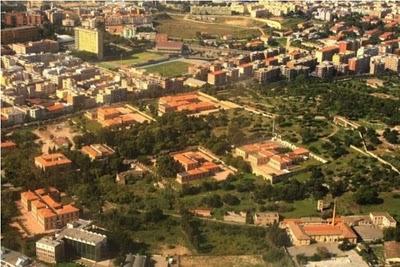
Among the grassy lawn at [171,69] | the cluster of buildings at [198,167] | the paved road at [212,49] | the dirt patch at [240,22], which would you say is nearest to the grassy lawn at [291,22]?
the dirt patch at [240,22]

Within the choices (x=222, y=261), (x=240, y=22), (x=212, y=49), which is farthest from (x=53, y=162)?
(x=240, y=22)

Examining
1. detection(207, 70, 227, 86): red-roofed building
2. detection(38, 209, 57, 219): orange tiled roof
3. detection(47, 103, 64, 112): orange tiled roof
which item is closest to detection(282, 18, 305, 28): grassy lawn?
detection(207, 70, 227, 86): red-roofed building

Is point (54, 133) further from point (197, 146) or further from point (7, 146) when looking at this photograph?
point (197, 146)

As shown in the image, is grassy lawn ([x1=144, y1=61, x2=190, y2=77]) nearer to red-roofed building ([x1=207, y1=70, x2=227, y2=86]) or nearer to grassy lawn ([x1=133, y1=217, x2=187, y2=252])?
red-roofed building ([x1=207, y1=70, x2=227, y2=86])

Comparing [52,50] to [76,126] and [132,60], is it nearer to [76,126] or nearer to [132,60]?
[132,60]

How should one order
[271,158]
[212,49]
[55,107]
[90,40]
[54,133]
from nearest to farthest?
[271,158], [54,133], [55,107], [90,40], [212,49]

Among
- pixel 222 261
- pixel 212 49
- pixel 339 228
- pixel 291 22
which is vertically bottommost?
pixel 222 261

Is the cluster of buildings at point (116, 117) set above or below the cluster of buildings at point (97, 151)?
above

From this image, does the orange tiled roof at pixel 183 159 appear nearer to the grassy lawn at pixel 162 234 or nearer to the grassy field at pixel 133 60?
the grassy lawn at pixel 162 234
